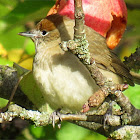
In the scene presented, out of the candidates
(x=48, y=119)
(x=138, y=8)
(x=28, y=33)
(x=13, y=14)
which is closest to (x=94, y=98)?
(x=48, y=119)

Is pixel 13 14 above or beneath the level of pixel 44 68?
above

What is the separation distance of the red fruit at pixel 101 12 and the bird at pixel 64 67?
0.20m

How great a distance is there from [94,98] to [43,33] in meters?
1.32

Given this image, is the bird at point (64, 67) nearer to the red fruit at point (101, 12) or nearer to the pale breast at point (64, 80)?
the pale breast at point (64, 80)

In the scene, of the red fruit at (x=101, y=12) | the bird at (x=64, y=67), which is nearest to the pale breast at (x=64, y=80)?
the bird at (x=64, y=67)

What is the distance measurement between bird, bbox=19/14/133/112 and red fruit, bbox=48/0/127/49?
0.20 metres

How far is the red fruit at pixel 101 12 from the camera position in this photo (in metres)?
2.24

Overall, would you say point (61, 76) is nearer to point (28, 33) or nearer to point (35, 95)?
point (35, 95)

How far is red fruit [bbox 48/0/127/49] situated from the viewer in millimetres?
2236

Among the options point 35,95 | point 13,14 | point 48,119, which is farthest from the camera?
point 35,95

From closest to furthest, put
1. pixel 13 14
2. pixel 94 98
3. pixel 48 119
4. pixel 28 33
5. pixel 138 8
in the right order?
pixel 94 98 < pixel 48 119 < pixel 13 14 < pixel 138 8 < pixel 28 33

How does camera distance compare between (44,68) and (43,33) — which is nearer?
(44,68)

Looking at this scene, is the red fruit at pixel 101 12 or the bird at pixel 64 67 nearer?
the red fruit at pixel 101 12

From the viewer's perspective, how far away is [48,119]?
202 cm
